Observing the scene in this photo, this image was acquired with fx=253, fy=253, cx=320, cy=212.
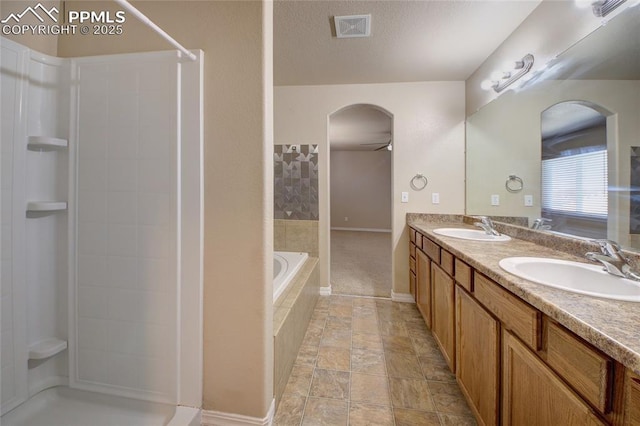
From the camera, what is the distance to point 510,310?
94cm

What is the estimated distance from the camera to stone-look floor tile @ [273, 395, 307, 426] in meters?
1.29

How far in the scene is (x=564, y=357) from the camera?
0.72 metres

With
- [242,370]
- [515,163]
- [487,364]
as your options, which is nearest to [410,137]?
[515,163]

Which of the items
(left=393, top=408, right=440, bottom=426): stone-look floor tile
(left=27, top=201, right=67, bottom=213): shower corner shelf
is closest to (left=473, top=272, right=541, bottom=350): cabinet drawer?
(left=393, top=408, right=440, bottom=426): stone-look floor tile

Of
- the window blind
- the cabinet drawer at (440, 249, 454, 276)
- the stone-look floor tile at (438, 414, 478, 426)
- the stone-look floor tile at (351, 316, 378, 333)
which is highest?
the window blind

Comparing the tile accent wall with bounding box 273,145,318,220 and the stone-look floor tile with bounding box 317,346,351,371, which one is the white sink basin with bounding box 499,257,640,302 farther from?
the tile accent wall with bounding box 273,145,318,220

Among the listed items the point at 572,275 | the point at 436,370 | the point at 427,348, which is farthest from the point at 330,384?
the point at 572,275

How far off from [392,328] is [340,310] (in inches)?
21.3

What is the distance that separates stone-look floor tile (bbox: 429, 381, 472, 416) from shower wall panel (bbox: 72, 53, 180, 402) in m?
1.40

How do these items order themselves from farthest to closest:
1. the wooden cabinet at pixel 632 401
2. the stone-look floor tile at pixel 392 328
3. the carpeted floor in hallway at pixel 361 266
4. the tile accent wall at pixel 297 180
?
A: the carpeted floor in hallway at pixel 361 266 → the tile accent wall at pixel 297 180 → the stone-look floor tile at pixel 392 328 → the wooden cabinet at pixel 632 401

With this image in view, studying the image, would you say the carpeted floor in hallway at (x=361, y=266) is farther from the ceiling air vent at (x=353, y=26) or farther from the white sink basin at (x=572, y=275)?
the ceiling air vent at (x=353, y=26)

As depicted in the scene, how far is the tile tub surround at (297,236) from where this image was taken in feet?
9.54

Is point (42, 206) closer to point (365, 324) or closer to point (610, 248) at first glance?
point (365, 324)

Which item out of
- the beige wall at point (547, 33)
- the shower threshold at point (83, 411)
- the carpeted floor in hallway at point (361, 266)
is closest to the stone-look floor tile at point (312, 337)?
the carpeted floor in hallway at point (361, 266)
